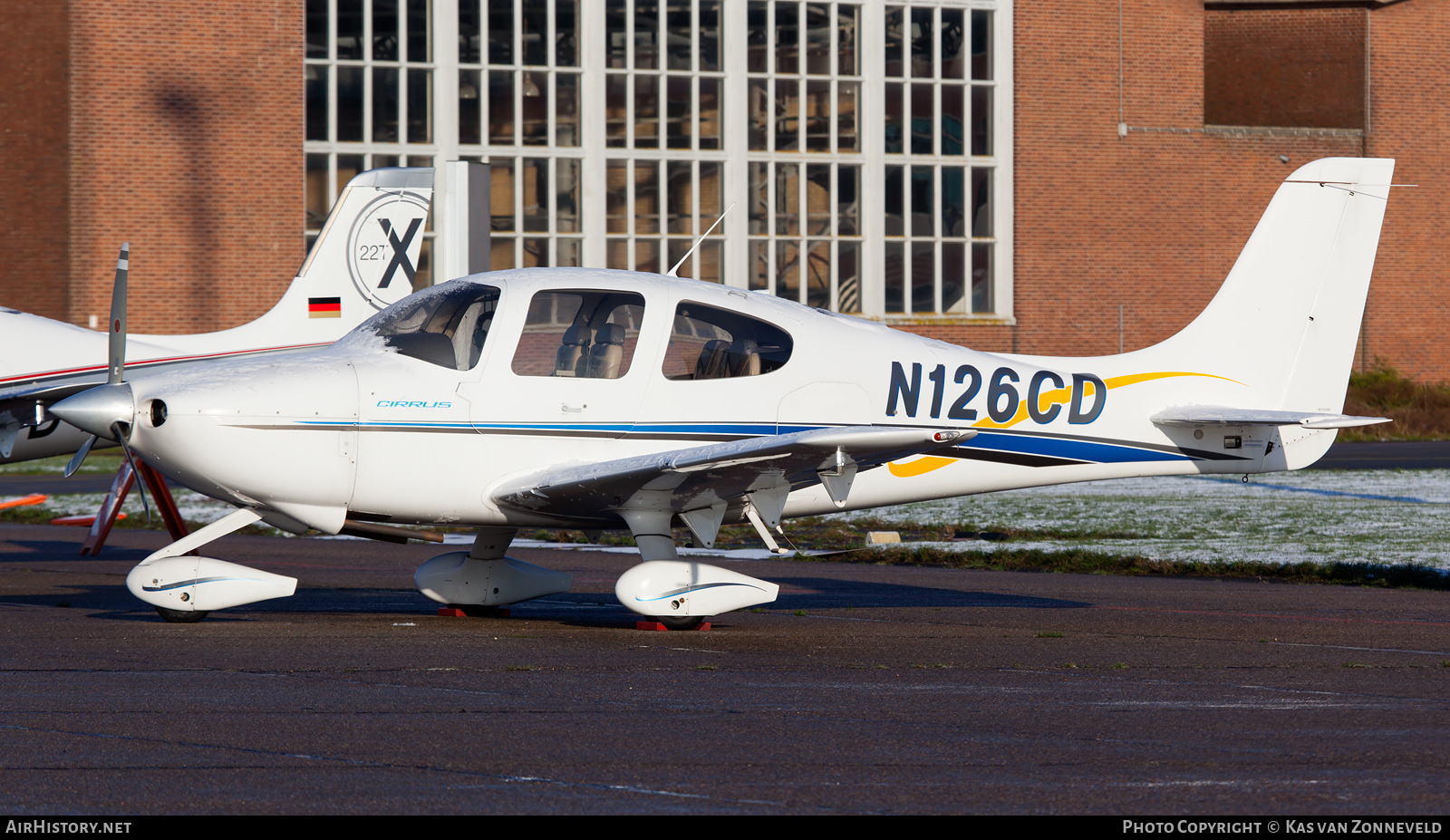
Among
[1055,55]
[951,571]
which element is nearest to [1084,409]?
[951,571]

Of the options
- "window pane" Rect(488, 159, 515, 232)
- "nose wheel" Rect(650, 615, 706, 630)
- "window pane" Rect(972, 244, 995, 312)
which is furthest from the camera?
"window pane" Rect(972, 244, 995, 312)

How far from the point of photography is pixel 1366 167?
11.1 metres

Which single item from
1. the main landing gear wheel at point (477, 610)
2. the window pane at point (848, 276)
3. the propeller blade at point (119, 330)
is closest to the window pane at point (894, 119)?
the window pane at point (848, 276)

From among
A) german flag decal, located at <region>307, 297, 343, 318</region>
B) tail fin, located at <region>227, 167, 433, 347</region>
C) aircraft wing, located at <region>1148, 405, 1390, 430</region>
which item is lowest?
aircraft wing, located at <region>1148, 405, 1390, 430</region>

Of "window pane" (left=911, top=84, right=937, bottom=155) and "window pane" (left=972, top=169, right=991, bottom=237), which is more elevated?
"window pane" (left=911, top=84, right=937, bottom=155)

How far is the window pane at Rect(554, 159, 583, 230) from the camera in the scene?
1394 inches

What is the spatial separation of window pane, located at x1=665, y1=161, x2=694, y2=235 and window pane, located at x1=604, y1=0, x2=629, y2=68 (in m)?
2.51

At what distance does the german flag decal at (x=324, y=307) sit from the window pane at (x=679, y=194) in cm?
2047

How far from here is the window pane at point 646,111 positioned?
117 ft

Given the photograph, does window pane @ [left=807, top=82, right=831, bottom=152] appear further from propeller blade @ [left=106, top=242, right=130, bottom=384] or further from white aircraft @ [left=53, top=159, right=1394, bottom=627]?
propeller blade @ [left=106, top=242, right=130, bottom=384]

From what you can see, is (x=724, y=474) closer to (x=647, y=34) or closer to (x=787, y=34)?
(x=647, y=34)

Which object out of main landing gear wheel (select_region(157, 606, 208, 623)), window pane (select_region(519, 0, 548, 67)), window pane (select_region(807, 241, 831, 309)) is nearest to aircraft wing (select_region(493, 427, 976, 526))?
main landing gear wheel (select_region(157, 606, 208, 623))

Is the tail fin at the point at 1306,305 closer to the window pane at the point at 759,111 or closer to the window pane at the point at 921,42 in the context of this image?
the window pane at the point at 759,111

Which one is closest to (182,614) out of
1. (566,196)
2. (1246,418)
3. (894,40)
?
(1246,418)
